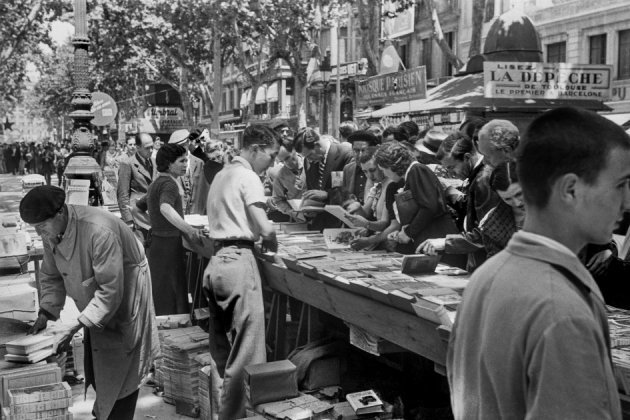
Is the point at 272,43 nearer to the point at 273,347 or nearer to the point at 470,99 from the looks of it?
the point at 470,99

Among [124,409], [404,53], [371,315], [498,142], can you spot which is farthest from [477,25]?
[404,53]

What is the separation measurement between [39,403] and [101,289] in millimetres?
A: 691

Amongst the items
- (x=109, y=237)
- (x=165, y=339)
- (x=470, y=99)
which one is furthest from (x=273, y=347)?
(x=470, y=99)

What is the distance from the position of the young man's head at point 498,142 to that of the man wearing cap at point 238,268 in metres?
1.54

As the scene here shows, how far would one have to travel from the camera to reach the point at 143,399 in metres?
6.25

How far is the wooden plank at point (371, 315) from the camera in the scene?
12.1ft

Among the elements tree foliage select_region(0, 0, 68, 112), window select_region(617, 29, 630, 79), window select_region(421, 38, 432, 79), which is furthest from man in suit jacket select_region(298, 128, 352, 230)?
window select_region(421, 38, 432, 79)

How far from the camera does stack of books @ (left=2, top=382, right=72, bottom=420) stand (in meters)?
4.14

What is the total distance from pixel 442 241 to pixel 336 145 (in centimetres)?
346

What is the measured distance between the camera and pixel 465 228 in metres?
5.34

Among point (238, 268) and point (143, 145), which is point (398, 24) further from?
point (238, 268)

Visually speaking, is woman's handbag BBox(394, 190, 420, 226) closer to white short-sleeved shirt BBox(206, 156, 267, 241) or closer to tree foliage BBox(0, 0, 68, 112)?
white short-sleeved shirt BBox(206, 156, 267, 241)

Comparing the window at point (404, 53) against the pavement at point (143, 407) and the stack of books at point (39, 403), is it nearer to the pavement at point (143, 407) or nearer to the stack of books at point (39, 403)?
the pavement at point (143, 407)

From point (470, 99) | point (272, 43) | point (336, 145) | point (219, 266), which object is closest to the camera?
point (219, 266)
